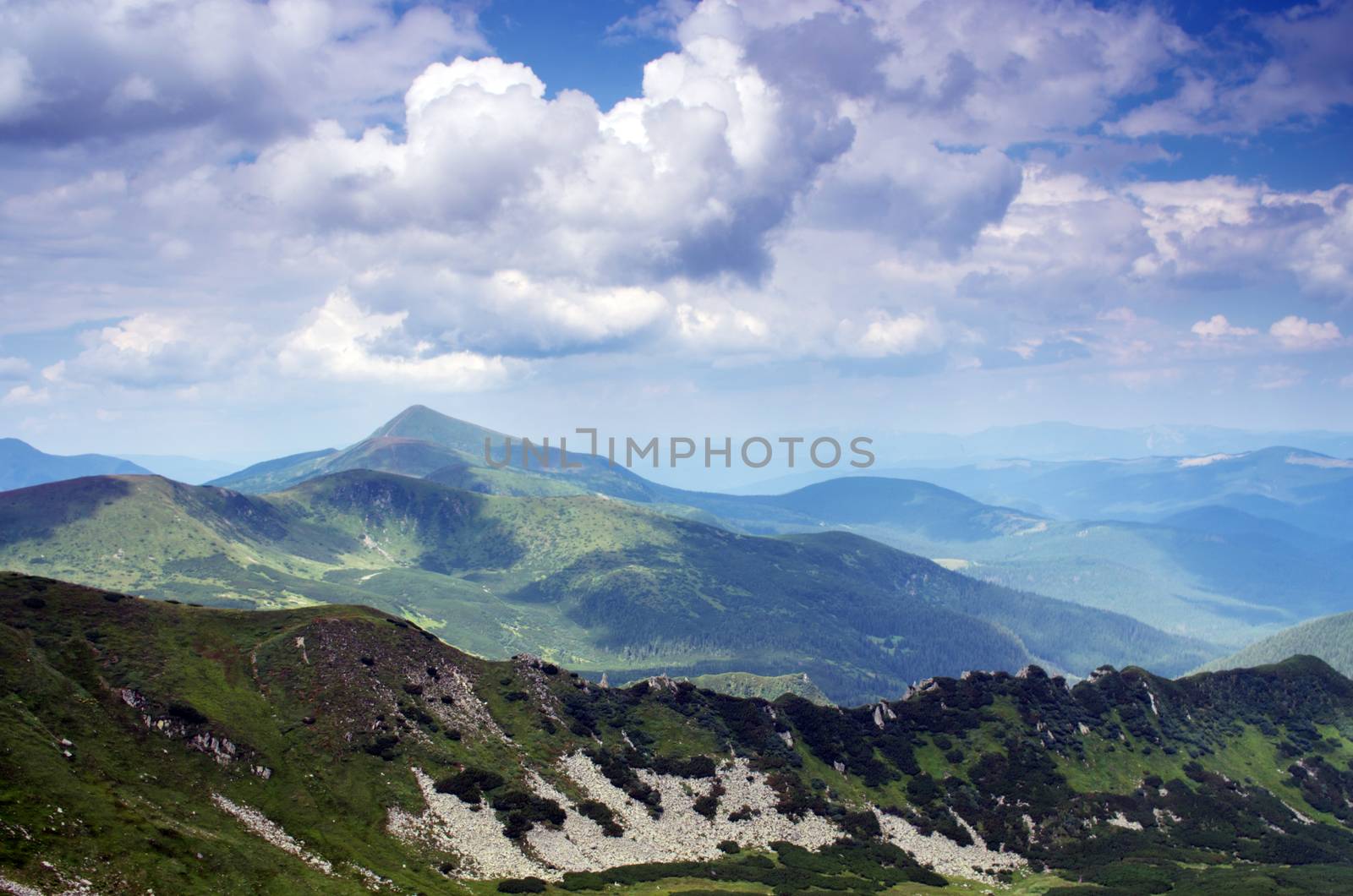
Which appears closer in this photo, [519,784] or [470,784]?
[470,784]

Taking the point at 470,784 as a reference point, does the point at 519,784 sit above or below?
below

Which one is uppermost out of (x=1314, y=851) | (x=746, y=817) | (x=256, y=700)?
(x=256, y=700)

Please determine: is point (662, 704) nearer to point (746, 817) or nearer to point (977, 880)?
point (746, 817)

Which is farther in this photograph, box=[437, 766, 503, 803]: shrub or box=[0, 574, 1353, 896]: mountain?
box=[437, 766, 503, 803]: shrub

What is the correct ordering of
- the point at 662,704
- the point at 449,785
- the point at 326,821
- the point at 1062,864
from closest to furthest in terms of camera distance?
the point at 326,821 < the point at 449,785 < the point at 1062,864 < the point at 662,704

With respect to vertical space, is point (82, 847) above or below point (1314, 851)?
above

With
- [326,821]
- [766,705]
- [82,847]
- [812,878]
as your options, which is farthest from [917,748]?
[82,847]

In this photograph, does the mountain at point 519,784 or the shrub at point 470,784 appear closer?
the mountain at point 519,784

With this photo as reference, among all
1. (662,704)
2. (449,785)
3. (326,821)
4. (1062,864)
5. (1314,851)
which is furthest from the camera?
(662,704)
